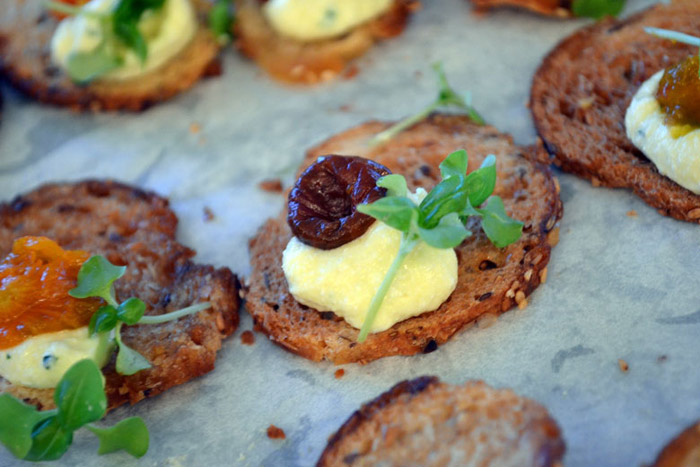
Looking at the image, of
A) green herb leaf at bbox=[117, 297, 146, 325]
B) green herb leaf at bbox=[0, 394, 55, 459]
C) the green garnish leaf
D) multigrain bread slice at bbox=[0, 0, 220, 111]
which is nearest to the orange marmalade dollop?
green herb leaf at bbox=[117, 297, 146, 325]

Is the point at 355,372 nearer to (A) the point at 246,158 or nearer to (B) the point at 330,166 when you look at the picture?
(B) the point at 330,166

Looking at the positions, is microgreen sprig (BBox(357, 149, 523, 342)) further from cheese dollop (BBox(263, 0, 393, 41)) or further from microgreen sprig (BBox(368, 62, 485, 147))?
cheese dollop (BBox(263, 0, 393, 41))

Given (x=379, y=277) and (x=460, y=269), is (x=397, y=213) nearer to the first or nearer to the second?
(x=379, y=277)

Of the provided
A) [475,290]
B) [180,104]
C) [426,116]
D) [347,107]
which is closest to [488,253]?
[475,290]

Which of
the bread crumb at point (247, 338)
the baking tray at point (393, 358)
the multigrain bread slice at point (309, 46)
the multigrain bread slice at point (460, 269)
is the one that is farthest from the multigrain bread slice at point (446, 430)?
the multigrain bread slice at point (309, 46)

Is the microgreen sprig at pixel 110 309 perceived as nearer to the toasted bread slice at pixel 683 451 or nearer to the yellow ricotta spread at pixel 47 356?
the yellow ricotta spread at pixel 47 356
